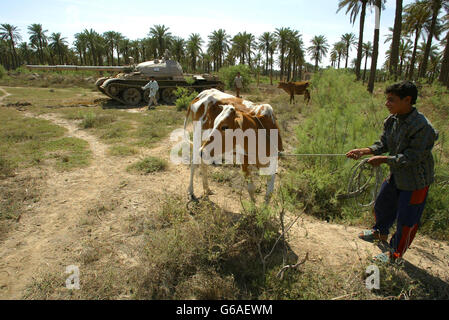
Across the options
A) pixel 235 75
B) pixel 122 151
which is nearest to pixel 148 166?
pixel 122 151

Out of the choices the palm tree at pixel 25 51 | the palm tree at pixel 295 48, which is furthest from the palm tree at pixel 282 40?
the palm tree at pixel 25 51

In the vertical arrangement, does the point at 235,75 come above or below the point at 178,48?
below

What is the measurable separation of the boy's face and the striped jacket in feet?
0.25

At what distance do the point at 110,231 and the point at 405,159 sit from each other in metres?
3.67

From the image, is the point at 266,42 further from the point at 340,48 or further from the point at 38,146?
the point at 38,146

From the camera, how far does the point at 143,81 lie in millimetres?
14562

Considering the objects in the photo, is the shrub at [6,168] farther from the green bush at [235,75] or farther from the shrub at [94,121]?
the green bush at [235,75]

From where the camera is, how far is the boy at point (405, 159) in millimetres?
2396

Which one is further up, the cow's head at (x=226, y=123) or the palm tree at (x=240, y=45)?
the palm tree at (x=240, y=45)

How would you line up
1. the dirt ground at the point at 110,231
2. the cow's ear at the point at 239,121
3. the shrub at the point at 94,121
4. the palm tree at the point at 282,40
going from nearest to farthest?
1. the dirt ground at the point at 110,231
2. the cow's ear at the point at 239,121
3. the shrub at the point at 94,121
4. the palm tree at the point at 282,40

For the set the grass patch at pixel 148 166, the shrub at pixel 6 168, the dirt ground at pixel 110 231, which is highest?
the shrub at pixel 6 168

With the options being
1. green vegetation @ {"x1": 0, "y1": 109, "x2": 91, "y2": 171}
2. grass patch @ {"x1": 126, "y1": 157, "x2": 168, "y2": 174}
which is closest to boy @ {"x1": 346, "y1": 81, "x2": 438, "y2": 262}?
grass patch @ {"x1": 126, "y1": 157, "x2": 168, "y2": 174}
